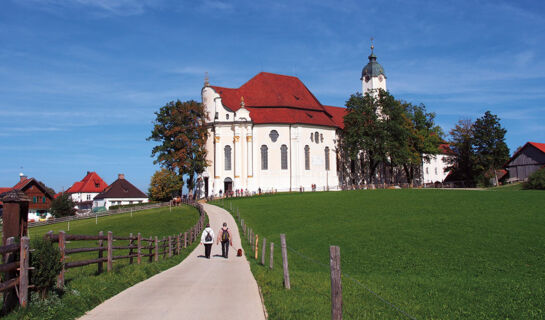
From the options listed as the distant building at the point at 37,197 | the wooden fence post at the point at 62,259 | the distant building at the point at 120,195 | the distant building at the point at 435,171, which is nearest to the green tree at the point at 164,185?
the distant building at the point at 120,195

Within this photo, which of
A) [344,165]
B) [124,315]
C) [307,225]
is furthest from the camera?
[344,165]

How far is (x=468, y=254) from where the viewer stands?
18.3 meters

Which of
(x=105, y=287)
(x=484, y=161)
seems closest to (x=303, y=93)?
(x=484, y=161)

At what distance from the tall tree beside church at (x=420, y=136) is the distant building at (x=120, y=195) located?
150 ft

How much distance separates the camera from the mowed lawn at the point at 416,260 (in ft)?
33.4

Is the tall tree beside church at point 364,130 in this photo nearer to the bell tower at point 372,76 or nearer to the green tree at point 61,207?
the bell tower at point 372,76

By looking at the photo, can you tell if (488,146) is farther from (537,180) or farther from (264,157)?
(264,157)

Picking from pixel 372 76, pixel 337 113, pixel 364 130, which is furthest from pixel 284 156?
pixel 372 76

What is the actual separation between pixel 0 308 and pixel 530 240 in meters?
20.2

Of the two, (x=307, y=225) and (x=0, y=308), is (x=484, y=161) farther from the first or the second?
(x=0, y=308)

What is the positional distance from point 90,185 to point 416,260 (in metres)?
91.9

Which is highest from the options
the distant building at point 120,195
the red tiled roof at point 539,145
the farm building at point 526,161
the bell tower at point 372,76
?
the bell tower at point 372,76

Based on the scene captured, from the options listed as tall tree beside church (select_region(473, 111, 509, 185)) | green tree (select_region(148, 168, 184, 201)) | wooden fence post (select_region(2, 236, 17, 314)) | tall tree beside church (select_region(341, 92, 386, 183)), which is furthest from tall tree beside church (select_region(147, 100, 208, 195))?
wooden fence post (select_region(2, 236, 17, 314))

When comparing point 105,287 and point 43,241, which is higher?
point 43,241
